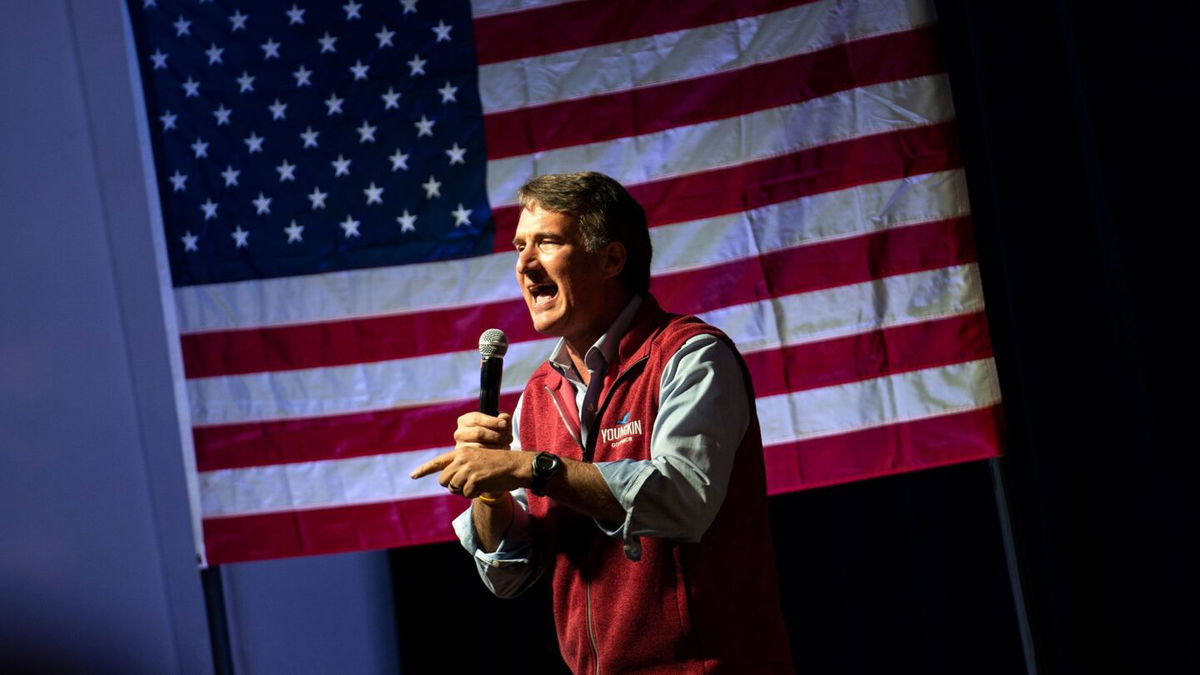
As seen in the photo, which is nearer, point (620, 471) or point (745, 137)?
point (620, 471)

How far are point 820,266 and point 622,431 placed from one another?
120 centimetres

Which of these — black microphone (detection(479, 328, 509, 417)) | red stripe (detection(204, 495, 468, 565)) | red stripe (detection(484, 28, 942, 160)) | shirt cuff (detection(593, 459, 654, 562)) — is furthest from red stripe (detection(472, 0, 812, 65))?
shirt cuff (detection(593, 459, 654, 562))

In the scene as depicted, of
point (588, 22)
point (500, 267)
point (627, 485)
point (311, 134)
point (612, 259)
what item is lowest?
point (627, 485)

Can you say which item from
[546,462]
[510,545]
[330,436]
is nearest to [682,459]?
[546,462]

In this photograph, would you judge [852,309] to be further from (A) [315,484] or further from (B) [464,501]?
(A) [315,484]

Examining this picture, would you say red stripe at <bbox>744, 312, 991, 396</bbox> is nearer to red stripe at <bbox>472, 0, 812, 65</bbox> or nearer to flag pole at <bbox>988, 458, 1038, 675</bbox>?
flag pole at <bbox>988, 458, 1038, 675</bbox>

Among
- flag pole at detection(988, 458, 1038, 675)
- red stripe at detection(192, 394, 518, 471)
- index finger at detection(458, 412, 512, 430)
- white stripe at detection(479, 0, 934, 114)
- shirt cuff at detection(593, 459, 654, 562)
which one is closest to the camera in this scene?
shirt cuff at detection(593, 459, 654, 562)

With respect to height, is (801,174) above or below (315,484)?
above

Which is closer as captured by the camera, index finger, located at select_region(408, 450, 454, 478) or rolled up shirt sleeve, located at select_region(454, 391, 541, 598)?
index finger, located at select_region(408, 450, 454, 478)

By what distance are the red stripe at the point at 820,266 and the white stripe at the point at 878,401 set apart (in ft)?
0.85

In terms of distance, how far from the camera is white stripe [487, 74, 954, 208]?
101 inches

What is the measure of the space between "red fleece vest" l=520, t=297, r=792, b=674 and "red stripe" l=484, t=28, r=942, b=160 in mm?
1170

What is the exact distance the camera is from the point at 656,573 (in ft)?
4.89

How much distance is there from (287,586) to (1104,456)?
240cm
